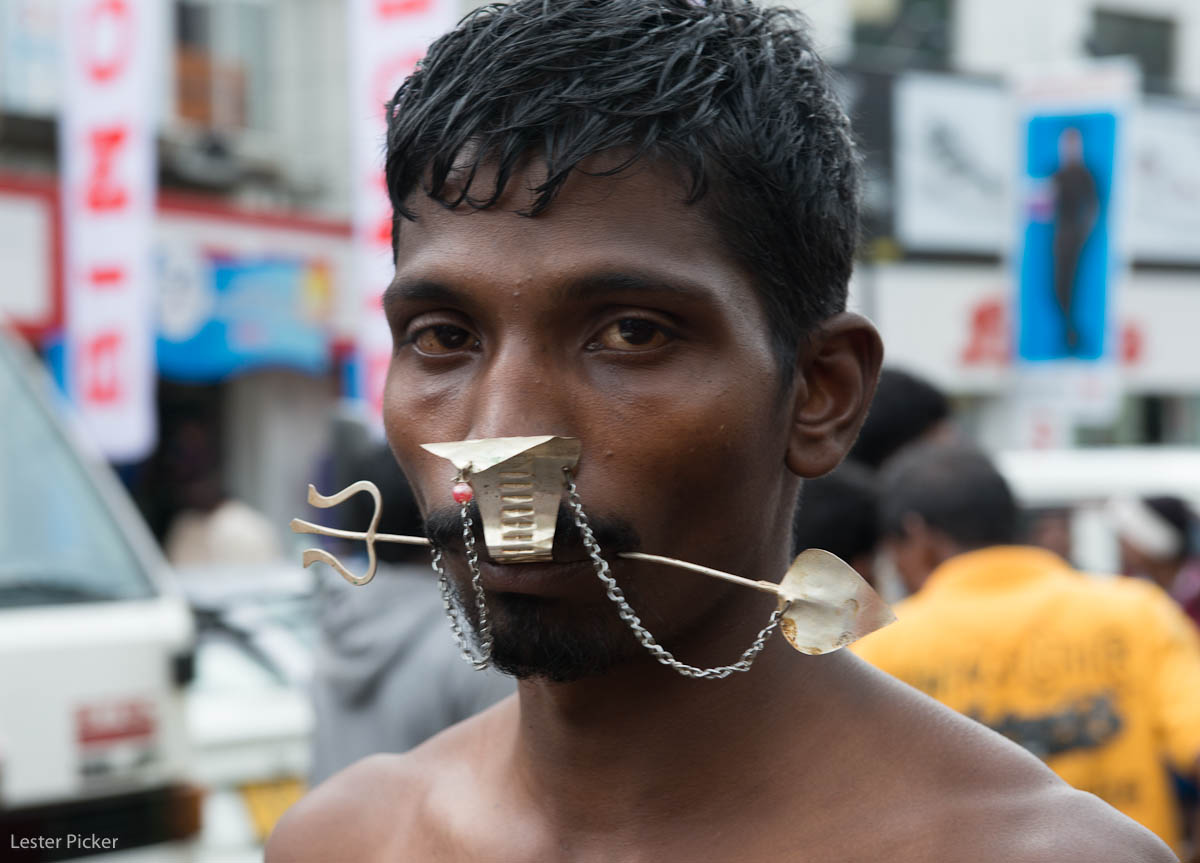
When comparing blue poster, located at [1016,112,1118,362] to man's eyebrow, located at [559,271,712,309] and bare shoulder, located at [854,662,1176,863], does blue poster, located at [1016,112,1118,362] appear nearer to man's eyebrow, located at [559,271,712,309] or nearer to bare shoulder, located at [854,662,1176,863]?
bare shoulder, located at [854,662,1176,863]

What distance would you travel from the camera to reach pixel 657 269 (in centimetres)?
141

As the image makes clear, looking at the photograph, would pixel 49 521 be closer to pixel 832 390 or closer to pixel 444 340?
pixel 444 340

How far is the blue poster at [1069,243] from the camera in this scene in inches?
380

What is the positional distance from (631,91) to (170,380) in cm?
1291

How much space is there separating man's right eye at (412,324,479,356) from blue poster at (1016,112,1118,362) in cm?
869

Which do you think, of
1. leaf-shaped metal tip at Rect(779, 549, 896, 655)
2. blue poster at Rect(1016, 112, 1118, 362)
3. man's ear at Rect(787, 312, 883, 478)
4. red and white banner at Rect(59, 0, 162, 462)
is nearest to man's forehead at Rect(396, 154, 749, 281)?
man's ear at Rect(787, 312, 883, 478)

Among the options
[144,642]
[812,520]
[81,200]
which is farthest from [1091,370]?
[144,642]

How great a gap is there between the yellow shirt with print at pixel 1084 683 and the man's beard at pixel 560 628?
2.09m

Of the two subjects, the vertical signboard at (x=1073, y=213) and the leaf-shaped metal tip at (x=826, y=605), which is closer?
the leaf-shaped metal tip at (x=826, y=605)

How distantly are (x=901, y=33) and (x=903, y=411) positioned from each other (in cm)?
1396

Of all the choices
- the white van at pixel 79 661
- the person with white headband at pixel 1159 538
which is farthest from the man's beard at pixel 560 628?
Result: the person with white headband at pixel 1159 538

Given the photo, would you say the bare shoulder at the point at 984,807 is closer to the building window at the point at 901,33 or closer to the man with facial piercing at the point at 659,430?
the man with facial piercing at the point at 659,430

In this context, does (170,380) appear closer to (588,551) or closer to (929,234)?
(929,234)

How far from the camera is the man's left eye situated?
142 cm
